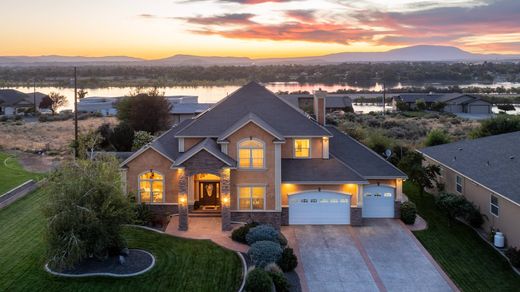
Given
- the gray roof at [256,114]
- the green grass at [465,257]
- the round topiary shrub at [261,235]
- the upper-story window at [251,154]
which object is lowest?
the green grass at [465,257]

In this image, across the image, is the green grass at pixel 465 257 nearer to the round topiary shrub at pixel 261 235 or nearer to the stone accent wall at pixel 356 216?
the stone accent wall at pixel 356 216

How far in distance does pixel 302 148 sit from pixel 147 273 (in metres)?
11.3

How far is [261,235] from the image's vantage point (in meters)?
20.1

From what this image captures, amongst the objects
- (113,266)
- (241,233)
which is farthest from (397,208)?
(113,266)

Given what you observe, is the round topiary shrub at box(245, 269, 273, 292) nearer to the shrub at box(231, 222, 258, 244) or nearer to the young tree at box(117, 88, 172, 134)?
the shrub at box(231, 222, 258, 244)

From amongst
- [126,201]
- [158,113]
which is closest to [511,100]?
[158,113]

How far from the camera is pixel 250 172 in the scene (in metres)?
23.8

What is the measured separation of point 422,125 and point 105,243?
174ft

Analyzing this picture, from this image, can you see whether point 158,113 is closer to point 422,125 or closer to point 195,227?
point 195,227

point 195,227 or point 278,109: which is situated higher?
point 278,109

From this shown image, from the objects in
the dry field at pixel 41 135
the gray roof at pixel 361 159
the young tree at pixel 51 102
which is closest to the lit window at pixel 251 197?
the gray roof at pixel 361 159

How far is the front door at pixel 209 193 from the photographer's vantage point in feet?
83.9

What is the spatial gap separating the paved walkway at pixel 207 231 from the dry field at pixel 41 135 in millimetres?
20828

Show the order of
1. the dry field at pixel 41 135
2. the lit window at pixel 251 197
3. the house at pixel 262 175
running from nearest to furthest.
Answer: the house at pixel 262 175, the lit window at pixel 251 197, the dry field at pixel 41 135
